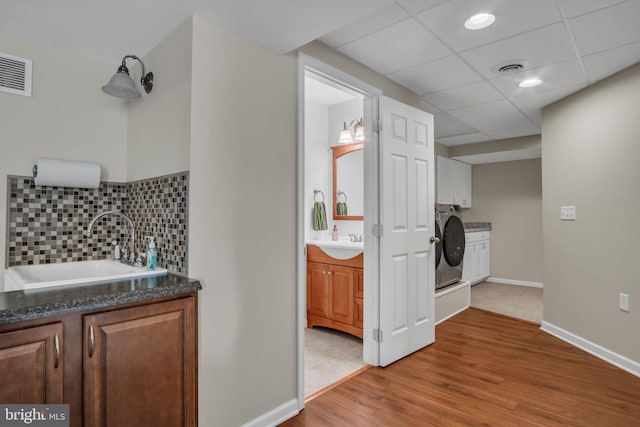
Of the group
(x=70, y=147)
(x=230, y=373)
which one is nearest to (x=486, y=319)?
(x=230, y=373)

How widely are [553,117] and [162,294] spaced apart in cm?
382

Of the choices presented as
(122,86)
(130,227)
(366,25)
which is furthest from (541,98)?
(130,227)

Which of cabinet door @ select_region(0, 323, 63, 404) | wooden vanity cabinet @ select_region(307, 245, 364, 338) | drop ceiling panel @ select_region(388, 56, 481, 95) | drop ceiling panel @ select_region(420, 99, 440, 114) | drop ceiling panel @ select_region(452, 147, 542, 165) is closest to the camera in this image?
cabinet door @ select_region(0, 323, 63, 404)

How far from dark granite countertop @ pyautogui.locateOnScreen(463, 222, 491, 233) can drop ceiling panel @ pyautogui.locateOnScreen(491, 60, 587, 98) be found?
263 centimetres

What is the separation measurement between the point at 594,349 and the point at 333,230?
2528mm

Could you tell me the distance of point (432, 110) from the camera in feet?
12.0

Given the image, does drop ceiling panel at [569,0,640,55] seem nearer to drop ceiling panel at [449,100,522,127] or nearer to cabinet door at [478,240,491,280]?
drop ceiling panel at [449,100,522,127]

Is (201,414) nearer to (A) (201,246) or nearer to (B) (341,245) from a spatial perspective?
(A) (201,246)

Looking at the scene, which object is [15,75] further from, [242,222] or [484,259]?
[484,259]

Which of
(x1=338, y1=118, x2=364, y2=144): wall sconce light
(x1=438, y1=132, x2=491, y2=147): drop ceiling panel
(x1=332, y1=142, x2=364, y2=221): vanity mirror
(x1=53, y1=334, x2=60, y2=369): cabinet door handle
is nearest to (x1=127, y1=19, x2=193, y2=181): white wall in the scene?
(x1=53, y1=334, x2=60, y2=369): cabinet door handle

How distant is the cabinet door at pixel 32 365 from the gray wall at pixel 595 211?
3.57 m

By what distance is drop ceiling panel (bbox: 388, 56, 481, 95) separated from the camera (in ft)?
8.30

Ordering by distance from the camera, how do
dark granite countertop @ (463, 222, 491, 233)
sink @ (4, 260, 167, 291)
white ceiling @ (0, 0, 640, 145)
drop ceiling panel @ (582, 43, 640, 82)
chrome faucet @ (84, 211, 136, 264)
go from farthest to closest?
1. dark granite countertop @ (463, 222, 491, 233)
2. drop ceiling panel @ (582, 43, 640, 82)
3. chrome faucet @ (84, 211, 136, 264)
4. white ceiling @ (0, 0, 640, 145)
5. sink @ (4, 260, 167, 291)

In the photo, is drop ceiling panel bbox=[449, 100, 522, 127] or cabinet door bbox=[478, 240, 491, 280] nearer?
drop ceiling panel bbox=[449, 100, 522, 127]
